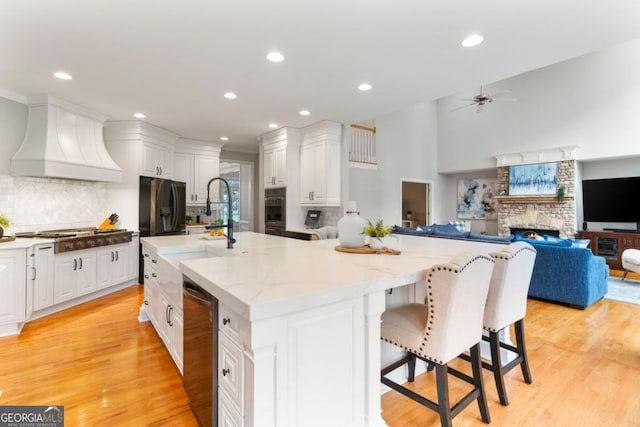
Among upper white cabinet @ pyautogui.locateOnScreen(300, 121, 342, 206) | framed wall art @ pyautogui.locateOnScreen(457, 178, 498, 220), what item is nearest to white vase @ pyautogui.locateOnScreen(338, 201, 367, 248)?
upper white cabinet @ pyautogui.locateOnScreen(300, 121, 342, 206)

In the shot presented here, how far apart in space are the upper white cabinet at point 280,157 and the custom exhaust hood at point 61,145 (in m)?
2.57

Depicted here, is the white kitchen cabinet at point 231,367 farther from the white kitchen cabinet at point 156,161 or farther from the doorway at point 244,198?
the doorway at point 244,198

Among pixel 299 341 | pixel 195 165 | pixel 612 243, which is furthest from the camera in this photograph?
pixel 195 165

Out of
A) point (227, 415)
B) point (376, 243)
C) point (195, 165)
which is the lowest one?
point (227, 415)

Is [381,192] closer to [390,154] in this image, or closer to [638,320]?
[390,154]

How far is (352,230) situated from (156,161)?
4618mm

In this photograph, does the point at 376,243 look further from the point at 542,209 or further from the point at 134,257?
the point at 542,209

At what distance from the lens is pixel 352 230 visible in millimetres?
2178

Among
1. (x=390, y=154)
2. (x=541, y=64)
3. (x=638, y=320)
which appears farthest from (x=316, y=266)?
(x=390, y=154)

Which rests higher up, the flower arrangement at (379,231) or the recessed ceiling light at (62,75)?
the recessed ceiling light at (62,75)

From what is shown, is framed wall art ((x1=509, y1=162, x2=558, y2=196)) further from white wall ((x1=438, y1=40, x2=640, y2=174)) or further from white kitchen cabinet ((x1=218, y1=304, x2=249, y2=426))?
white kitchen cabinet ((x1=218, y1=304, x2=249, y2=426))

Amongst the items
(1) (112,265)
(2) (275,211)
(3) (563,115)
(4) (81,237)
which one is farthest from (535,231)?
(4) (81,237)

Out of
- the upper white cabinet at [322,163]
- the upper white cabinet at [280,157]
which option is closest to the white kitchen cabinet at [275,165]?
the upper white cabinet at [280,157]

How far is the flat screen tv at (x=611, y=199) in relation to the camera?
6289 mm
